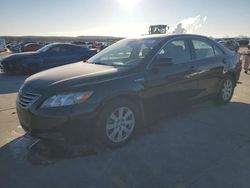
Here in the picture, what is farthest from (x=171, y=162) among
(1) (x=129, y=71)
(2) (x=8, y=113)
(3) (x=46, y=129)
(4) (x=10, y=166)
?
(2) (x=8, y=113)

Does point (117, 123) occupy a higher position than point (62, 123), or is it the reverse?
point (62, 123)

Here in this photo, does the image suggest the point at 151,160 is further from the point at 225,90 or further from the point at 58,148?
the point at 225,90

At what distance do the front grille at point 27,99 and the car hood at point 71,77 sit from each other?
0.39ft

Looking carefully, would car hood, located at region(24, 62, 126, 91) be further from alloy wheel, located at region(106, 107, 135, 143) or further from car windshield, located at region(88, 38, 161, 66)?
alloy wheel, located at region(106, 107, 135, 143)

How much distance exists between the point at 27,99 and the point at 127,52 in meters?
1.91

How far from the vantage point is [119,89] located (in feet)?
12.2

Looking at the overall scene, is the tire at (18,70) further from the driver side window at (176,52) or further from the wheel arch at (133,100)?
the wheel arch at (133,100)

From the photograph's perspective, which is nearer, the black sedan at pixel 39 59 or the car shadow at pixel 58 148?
the car shadow at pixel 58 148

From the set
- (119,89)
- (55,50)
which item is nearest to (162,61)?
(119,89)

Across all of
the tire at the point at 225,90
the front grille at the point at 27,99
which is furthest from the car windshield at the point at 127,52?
the tire at the point at 225,90

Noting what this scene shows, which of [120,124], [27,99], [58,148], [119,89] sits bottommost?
[58,148]

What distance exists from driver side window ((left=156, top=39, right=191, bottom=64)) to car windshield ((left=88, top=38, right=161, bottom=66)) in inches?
7.4

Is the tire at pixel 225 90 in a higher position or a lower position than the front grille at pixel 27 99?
lower

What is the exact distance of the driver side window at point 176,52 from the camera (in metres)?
4.41
